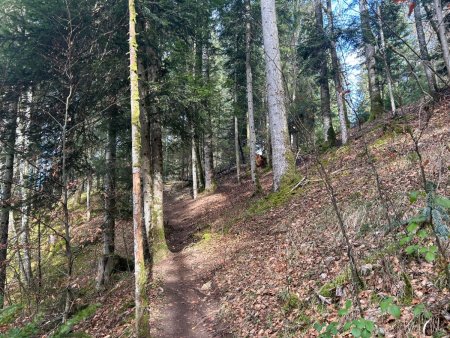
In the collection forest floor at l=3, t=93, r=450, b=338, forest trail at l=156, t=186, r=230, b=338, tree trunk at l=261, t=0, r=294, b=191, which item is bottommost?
forest trail at l=156, t=186, r=230, b=338

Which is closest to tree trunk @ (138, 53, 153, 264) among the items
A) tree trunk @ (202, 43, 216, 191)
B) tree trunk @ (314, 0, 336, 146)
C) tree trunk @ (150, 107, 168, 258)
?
tree trunk @ (150, 107, 168, 258)

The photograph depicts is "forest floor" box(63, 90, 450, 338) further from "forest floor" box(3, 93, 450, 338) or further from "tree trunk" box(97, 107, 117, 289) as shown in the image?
"tree trunk" box(97, 107, 117, 289)

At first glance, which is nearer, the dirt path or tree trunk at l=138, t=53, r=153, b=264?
the dirt path

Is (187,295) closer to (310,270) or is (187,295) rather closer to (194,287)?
(194,287)

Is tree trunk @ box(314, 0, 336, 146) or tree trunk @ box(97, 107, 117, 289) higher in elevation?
tree trunk @ box(314, 0, 336, 146)

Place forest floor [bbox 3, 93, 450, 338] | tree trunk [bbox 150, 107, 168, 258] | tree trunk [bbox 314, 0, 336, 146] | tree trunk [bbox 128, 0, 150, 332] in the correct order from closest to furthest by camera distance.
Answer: forest floor [bbox 3, 93, 450, 338], tree trunk [bbox 128, 0, 150, 332], tree trunk [bbox 150, 107, 168, 258], tree trunk [bbox 314, 0, 336, 146]

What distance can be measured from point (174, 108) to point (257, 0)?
1118 centimetres

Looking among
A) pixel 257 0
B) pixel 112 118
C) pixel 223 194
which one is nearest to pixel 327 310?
pixel 112 118

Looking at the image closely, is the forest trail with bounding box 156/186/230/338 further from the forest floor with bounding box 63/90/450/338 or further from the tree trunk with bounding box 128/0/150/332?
the tree trunk with bounding box 128/0/150/332

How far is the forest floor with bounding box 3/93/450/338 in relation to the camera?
3.41m

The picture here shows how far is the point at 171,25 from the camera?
9867 millimetres

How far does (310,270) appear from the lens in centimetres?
514

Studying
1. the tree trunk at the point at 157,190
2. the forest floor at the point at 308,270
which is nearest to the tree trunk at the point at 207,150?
the tree trunk at the point at 157,190

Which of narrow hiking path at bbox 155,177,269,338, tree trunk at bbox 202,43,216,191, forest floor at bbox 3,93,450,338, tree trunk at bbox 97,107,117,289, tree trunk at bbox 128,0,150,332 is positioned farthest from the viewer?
tree trunk at bbox 202,43,216,191
